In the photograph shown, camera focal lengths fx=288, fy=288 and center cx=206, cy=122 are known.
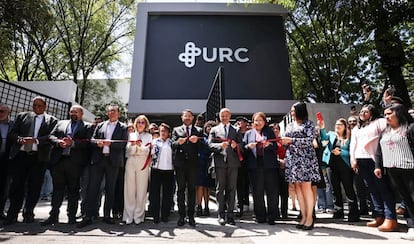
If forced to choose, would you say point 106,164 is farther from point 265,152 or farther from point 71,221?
point 265,152

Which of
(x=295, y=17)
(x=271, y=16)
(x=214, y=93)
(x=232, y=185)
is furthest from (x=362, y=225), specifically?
(x=271, y=16)

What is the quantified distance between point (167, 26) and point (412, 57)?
9.44 meters

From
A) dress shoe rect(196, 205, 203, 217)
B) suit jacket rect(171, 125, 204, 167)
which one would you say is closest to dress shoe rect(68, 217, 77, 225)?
suit jacket rect(171, 125, 204, 167)

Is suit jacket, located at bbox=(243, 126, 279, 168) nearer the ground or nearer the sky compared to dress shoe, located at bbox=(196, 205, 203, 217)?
nearer the sky

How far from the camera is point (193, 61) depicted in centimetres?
1262

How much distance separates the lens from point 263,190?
4387 millimetres

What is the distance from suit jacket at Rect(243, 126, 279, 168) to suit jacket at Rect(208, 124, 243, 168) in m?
0.17

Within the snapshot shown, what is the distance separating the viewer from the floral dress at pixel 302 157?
3.89 meters

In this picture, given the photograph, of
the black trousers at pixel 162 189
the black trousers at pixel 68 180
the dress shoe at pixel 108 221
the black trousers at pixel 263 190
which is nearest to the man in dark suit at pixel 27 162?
the black trousers at pixel 68 180

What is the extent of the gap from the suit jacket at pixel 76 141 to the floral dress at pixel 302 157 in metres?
2.99

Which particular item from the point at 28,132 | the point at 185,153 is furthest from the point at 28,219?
the point at 185,153

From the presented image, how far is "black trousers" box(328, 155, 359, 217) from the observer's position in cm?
459

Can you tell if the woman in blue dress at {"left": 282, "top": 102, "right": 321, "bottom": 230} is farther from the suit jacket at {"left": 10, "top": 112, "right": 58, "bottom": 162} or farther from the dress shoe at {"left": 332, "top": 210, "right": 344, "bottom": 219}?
the suit jacket at {"left": 10, "top": 112, "right": 58, "bottom": 162}

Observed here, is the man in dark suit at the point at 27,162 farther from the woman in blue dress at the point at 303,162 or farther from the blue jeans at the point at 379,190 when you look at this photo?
the blue jeans at the point at 379,190
